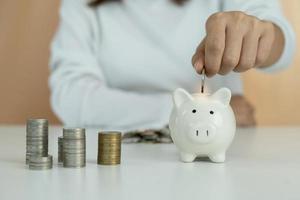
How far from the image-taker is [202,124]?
746 millimetres

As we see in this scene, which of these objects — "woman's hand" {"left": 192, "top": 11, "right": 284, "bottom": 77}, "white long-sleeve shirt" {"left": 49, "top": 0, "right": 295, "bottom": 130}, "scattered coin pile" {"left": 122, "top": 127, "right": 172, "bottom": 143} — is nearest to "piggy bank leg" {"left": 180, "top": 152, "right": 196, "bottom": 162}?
"woman's hand" {"left": 192, "top": 11, "right": 284, "bottom": 77}

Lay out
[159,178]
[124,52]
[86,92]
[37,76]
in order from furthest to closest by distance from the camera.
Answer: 1. [37,76]
2. [124,52]
3. [86,92]
4. [159,178]

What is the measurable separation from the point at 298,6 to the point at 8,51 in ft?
3.33

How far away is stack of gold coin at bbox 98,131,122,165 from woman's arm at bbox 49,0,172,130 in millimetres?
616

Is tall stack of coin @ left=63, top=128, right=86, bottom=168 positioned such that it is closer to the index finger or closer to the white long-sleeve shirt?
the index finger

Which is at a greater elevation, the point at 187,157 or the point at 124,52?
the point at 124,52

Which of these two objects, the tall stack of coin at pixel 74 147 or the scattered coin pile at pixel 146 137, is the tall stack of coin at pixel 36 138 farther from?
the scattered coin pile at pixel 146 137

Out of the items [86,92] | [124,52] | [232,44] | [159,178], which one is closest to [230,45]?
[232,44]

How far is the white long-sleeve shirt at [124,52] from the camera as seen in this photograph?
1.52m

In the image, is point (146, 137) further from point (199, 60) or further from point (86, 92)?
point (86, 92)

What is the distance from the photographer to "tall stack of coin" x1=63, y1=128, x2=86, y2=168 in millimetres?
718

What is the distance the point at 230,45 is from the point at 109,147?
21cm

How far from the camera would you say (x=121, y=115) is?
1441mm

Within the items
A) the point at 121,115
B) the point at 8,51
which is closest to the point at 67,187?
the point at 121,115
